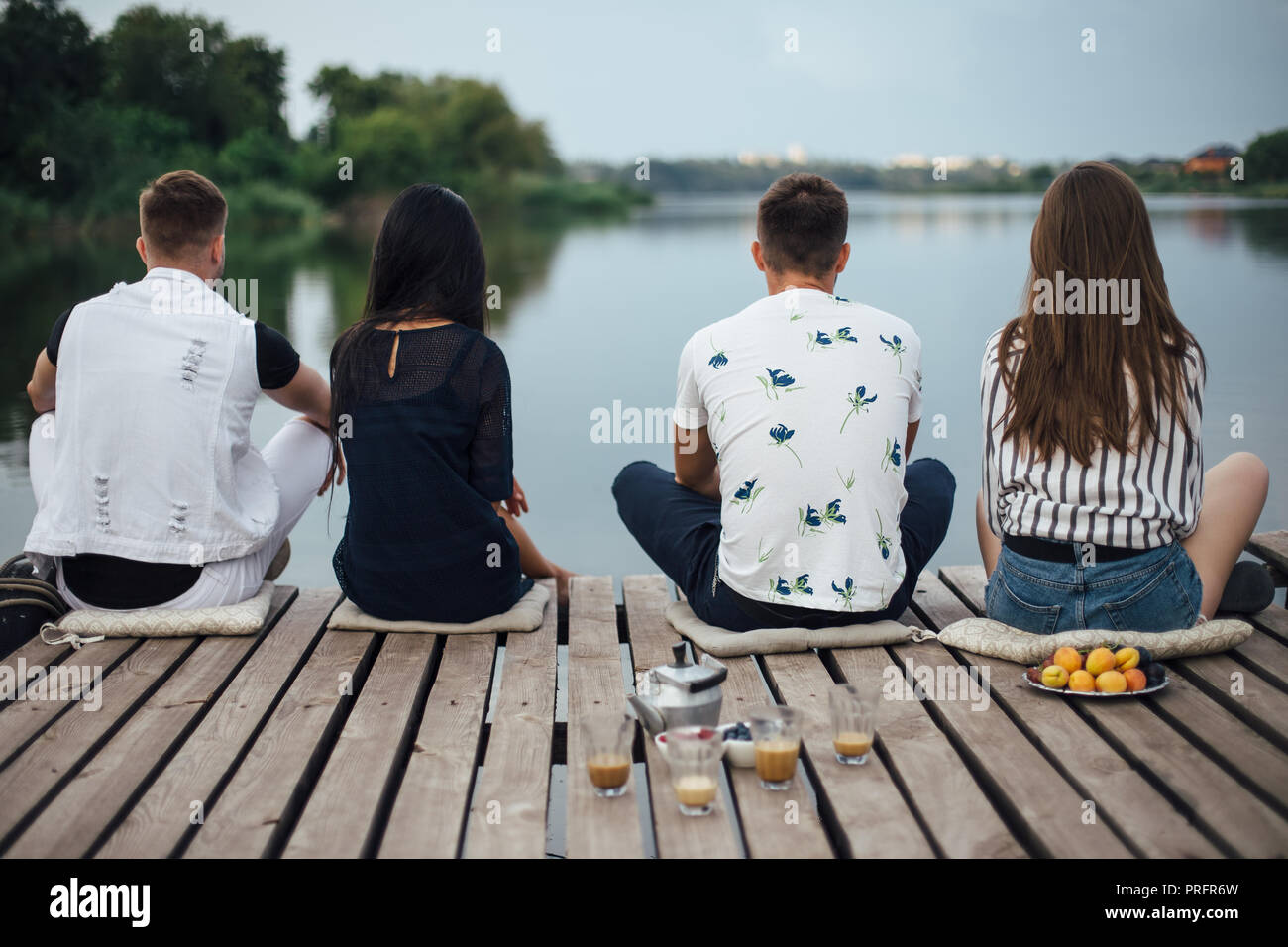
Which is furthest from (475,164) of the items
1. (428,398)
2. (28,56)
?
(428,398)

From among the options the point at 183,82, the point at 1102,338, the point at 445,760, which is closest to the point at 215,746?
the point at 445,760

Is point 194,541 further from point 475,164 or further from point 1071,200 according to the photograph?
point 475,164

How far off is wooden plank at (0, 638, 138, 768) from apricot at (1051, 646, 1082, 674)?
2243 mm

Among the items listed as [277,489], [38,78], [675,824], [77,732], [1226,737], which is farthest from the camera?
[38,78]

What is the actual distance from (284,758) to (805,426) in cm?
143

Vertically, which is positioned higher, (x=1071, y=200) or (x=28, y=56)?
(x=28, y=56)

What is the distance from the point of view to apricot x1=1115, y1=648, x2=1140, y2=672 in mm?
2652

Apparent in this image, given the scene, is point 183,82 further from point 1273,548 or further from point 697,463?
point 1273,548

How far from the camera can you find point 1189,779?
2.26 m

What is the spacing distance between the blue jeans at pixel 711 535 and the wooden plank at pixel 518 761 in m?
0.43

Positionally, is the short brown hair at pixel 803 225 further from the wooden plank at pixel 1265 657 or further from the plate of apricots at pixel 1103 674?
the wooden plank at pixel 1265 657

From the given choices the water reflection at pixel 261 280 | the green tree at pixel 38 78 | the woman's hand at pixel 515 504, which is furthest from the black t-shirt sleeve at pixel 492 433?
the green tree at pixel 38 78

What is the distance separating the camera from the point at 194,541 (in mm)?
3168
